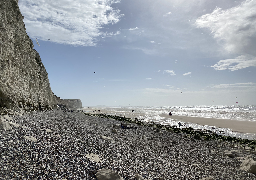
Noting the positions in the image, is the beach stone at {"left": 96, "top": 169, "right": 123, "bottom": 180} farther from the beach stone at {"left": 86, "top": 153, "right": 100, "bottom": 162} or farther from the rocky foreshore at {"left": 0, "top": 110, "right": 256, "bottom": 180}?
the beach stone at {"left": 86, "top": 153, "right": 100, "bottom": 162}

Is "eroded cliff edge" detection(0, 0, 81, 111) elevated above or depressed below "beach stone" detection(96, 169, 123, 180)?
above

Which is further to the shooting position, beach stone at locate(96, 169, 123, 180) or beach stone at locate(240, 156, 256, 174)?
beach stone at locate(240, 156, 256, 174)

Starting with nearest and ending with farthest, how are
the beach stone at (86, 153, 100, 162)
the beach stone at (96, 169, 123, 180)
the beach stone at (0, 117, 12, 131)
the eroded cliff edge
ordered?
the beach stone at (96, 169, 123, 180)
the beach stone at (86, 153, 100, 162)
the beach stone at (0, 117, 12, 131)
the eroded cliff edge

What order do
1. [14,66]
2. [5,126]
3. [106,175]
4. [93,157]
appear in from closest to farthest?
1. [106,175]
2. [93,157]
3. [5,126]
4. [14,66]

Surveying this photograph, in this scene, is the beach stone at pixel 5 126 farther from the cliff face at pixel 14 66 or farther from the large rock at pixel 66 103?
the large rock at pixel 66 103

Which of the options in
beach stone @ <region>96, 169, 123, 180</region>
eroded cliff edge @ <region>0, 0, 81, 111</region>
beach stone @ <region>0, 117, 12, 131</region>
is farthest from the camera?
eroded cliff edge @ <region>0, 0, 81, 111</region>

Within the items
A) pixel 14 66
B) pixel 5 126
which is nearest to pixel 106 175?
pixel 5 126

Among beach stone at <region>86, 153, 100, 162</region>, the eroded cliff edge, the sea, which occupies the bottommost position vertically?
the sea

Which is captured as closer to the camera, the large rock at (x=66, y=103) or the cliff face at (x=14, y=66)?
the cliff face at (x=14, y=66)

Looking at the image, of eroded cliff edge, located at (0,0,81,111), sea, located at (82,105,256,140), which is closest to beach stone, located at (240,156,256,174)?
sea, located at (82,105,256,140)

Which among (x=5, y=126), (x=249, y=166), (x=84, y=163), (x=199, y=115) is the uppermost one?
(x=5, y=126)

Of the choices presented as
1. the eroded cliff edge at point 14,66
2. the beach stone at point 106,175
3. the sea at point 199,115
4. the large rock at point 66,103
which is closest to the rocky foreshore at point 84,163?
the beach stone at point 106,175

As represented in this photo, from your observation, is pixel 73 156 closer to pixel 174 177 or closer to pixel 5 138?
pixel 5 138

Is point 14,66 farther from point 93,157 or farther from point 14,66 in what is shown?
point 93,157
